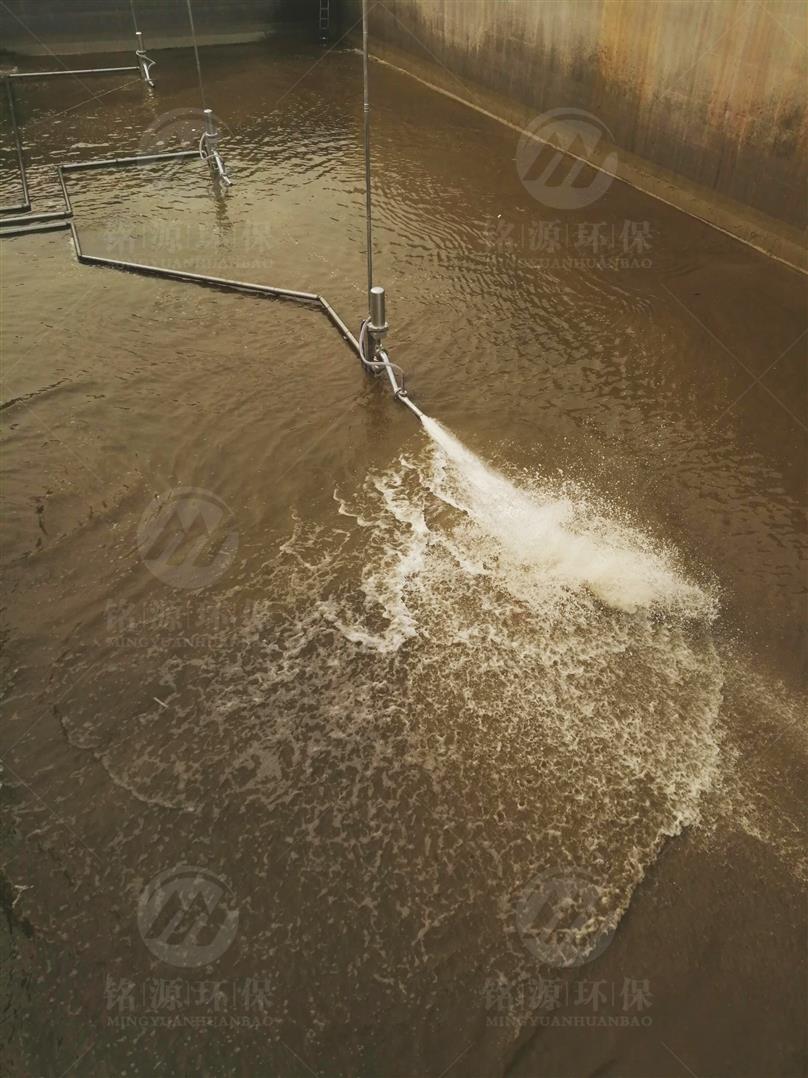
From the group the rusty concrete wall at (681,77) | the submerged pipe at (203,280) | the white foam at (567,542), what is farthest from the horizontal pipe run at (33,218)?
the rusty concrete wall at (681,77)

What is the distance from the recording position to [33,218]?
1027cm

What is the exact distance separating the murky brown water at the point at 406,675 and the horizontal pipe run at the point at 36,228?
3.93ft

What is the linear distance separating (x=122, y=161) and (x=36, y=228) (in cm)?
279

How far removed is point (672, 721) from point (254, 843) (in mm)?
2782

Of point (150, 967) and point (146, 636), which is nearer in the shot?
point (150, 967)

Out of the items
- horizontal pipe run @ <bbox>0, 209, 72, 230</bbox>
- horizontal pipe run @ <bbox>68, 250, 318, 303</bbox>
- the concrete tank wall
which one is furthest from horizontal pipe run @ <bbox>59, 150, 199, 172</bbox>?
the concrete tank wall

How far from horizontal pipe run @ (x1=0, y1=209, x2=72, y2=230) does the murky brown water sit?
1453 mm

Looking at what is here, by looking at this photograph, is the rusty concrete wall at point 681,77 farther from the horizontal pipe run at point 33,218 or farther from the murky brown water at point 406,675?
the horizontal pipe run at point 33,218

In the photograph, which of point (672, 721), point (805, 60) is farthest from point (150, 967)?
point (805, 60)

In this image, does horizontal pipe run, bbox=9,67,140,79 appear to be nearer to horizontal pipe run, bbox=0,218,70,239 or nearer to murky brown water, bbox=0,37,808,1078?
horizontal pipe run, bbox=0,218,70,239

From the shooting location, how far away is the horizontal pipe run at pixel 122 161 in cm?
1197

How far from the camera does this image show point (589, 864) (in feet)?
13.2

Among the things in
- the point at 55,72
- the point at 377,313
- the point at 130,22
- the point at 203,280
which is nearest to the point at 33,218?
the point at 203,280

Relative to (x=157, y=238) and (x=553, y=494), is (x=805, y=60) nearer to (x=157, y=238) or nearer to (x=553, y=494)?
(x=553, y=494)
